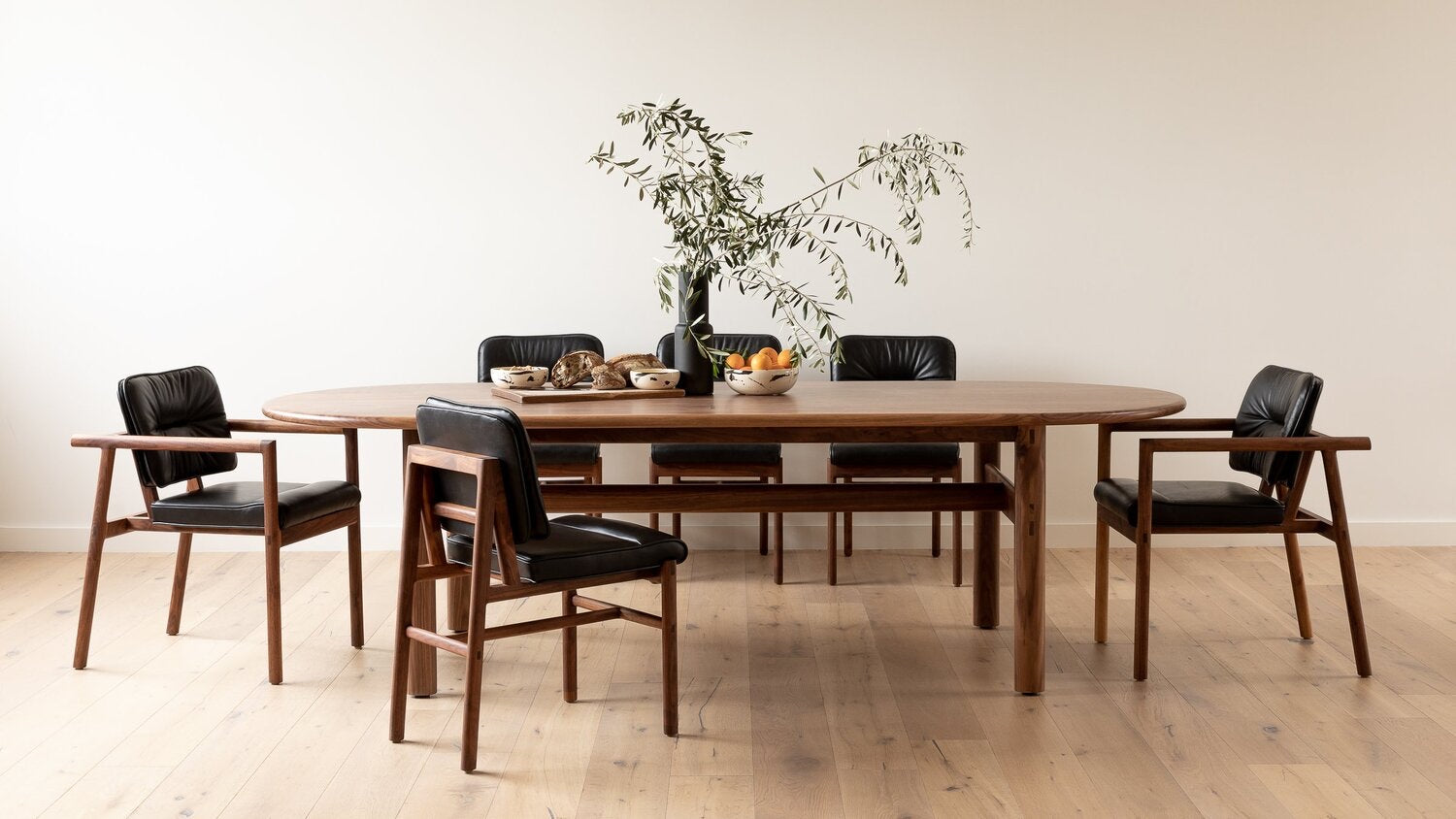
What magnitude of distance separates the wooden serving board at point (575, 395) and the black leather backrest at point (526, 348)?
3.12 feet

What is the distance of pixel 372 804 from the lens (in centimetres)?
249

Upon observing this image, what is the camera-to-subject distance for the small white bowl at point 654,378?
3.38 meters

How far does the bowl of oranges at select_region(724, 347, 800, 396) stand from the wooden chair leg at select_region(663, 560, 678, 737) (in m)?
0.73

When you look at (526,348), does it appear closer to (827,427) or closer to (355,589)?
(355,589)

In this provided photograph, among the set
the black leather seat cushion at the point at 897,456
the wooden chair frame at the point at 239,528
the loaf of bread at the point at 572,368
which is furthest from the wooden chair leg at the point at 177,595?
the black leather seat cushion at the point at 897,456

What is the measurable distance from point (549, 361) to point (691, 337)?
1197 mm

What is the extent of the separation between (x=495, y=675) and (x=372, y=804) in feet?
2.77

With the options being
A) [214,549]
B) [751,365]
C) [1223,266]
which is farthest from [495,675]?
[1223,266]

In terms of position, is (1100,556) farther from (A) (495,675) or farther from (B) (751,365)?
(A) (495,675)

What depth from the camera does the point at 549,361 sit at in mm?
4426

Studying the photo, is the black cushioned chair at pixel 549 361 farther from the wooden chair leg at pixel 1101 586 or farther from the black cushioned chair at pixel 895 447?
the wooden chair leg at pixel 1101 586

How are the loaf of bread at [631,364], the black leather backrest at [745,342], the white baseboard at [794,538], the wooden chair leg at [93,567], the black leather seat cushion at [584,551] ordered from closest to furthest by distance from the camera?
the black leather seat cushion at [584,551] < the wooden chair leg at [93,567] < the loaf of bread at [631,364] < the black leather backrest at [745,342] < the white baseboard at [794,538]

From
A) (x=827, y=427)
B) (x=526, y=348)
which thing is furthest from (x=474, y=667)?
(x=526, y=348)

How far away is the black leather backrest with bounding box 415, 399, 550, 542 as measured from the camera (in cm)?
254
